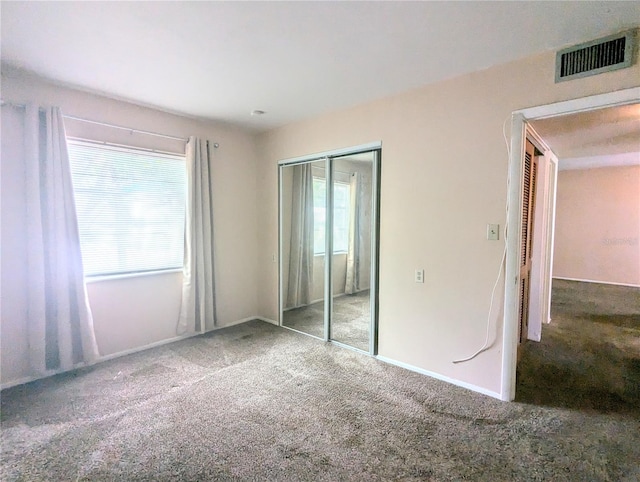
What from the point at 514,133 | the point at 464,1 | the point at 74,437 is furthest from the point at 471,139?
the point at 74,437

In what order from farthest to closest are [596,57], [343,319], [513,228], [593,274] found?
[593,274] → [343,319] → [513,228] → [596,57]

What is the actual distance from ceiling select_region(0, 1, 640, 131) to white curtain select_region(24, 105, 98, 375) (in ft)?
1.81

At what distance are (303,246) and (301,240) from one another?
0.08 m

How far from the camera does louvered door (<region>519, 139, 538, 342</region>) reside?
3129 millimetres

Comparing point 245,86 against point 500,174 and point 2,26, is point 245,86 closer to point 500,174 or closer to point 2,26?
point 2,26

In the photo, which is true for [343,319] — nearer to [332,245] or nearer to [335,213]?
[332,245]

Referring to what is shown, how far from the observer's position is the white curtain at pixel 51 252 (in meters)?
2.75

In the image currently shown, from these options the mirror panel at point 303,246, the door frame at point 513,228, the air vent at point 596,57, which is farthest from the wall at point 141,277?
the air vent at point 596,57

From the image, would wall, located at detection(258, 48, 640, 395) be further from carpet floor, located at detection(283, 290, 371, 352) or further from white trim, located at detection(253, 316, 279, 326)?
white trim, located at detection(253, 316, 279, 326)

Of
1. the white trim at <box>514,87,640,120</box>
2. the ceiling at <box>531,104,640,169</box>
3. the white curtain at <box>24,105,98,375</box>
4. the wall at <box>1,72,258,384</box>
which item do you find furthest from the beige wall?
the white curtain at <box>24,105,98,375</box>

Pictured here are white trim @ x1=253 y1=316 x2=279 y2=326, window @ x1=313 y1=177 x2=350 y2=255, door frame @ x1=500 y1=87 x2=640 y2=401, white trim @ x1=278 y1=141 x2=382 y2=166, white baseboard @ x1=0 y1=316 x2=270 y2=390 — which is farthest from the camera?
white trim @ x1=253 y1=316 x2=279 y2=326

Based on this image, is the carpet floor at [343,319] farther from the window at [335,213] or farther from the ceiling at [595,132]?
the ceiling at [595,132]

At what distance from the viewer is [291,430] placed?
220 cm

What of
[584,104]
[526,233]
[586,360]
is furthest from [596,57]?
[586,360]
